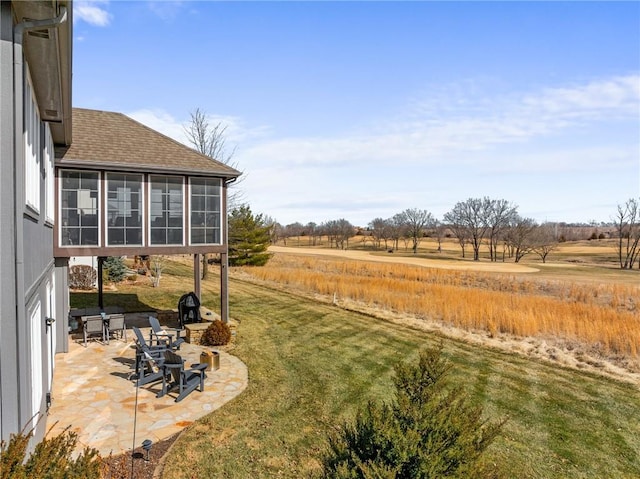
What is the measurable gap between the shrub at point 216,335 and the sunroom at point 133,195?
1.16 metres

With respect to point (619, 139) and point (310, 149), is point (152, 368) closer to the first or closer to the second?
point (619, 139)

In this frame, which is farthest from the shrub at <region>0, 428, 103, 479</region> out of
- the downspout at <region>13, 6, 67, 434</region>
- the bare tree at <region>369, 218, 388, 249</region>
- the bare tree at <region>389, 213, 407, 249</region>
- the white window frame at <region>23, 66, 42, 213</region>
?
the bare tree at <region>369, 218, 388, 249</region>

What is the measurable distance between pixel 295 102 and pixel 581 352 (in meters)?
14.2

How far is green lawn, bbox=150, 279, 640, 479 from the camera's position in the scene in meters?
6.20

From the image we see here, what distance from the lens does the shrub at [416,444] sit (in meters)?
3.16

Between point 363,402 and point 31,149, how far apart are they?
748cm

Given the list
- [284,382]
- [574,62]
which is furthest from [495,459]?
[574,62]

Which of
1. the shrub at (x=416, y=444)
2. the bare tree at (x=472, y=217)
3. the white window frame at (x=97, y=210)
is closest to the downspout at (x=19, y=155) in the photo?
the shrub at (x=416, y=444)

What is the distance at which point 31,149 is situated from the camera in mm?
5684

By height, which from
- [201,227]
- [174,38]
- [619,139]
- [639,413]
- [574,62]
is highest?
[174,38]

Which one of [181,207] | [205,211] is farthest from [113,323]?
[205,211]

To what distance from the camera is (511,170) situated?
4497 centimetres

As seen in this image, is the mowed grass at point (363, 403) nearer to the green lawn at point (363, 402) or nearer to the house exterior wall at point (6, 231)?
the green lawn at point (363, 402)

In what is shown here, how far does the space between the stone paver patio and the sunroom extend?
3.24 m
